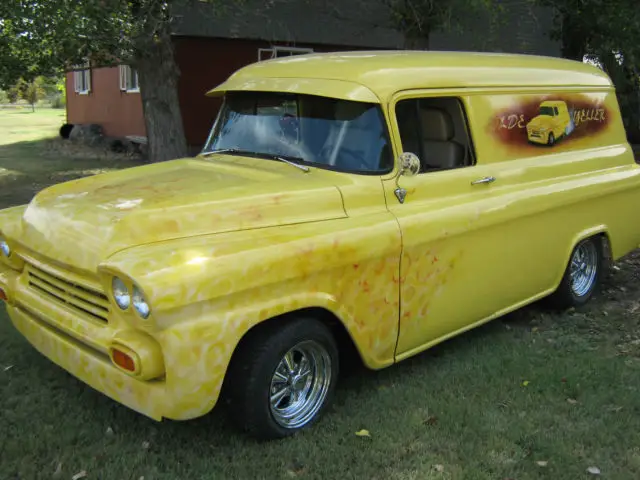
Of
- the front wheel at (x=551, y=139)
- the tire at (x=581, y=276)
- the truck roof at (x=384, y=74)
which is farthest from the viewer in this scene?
the tire at (x=581, y=276)

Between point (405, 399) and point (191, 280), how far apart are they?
5.82ft

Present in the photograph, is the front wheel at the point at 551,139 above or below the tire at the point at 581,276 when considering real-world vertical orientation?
above

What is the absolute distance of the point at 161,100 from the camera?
11.6m

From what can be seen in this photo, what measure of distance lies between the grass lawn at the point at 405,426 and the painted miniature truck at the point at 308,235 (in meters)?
0.26

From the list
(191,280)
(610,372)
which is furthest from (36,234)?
(610,372)

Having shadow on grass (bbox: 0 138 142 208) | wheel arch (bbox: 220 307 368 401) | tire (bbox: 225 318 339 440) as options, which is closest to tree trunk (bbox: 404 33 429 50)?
shadow on grass (bbox: 0 138 142 208)

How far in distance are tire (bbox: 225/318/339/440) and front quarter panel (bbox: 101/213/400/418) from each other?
0.16m

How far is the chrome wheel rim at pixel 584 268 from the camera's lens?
229 inches

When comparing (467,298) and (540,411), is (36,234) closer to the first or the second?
(467,298)

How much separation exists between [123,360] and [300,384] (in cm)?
110

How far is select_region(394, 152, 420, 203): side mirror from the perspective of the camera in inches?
159

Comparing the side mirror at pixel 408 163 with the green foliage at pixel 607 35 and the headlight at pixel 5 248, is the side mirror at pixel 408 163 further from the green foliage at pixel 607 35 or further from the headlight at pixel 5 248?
the green foliage at pixel 607 35

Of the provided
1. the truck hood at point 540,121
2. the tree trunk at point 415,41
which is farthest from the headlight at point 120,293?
the tree trunk at point 415,41

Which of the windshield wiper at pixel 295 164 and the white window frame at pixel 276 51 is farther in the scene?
the white window frame at pixel 276 51
